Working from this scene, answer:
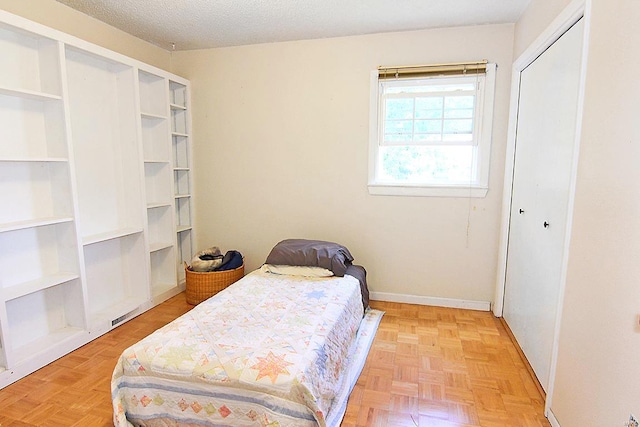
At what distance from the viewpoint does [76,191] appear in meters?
2.43

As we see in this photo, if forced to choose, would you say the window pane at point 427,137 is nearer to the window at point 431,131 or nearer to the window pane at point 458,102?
the window at point 431,131

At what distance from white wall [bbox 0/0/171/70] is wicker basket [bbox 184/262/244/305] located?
2061mm

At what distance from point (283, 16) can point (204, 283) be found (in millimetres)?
2346

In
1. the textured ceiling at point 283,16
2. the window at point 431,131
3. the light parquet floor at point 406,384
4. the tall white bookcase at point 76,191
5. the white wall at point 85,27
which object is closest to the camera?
the light parquet floor at point 406,384

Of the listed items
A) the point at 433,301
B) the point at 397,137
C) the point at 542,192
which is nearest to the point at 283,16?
the point at 397,137

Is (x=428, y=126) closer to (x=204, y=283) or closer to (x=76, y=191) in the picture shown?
(x=204, y=283)

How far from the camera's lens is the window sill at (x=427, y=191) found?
3055 millimetres

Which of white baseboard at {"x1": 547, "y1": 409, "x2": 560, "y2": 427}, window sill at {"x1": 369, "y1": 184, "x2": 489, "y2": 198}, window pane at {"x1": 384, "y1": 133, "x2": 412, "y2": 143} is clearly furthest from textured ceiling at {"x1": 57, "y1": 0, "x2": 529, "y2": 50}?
white baseboard at {"x1": 547, "y1": 409, "x2": 560, "y2": 427}

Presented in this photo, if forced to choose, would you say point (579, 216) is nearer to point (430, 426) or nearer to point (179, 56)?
point (430, 426)

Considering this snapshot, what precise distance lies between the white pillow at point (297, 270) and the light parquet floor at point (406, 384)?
638 mm

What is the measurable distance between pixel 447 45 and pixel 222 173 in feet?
7.96

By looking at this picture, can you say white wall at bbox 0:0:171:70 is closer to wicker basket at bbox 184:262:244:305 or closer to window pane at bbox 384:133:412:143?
wicker basket at bbox 184:262:244:305

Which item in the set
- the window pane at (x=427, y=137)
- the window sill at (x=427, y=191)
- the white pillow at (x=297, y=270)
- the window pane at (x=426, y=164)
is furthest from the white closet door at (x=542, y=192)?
the white pillow at (x=297, y=270)

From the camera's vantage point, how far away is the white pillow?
2840mm
